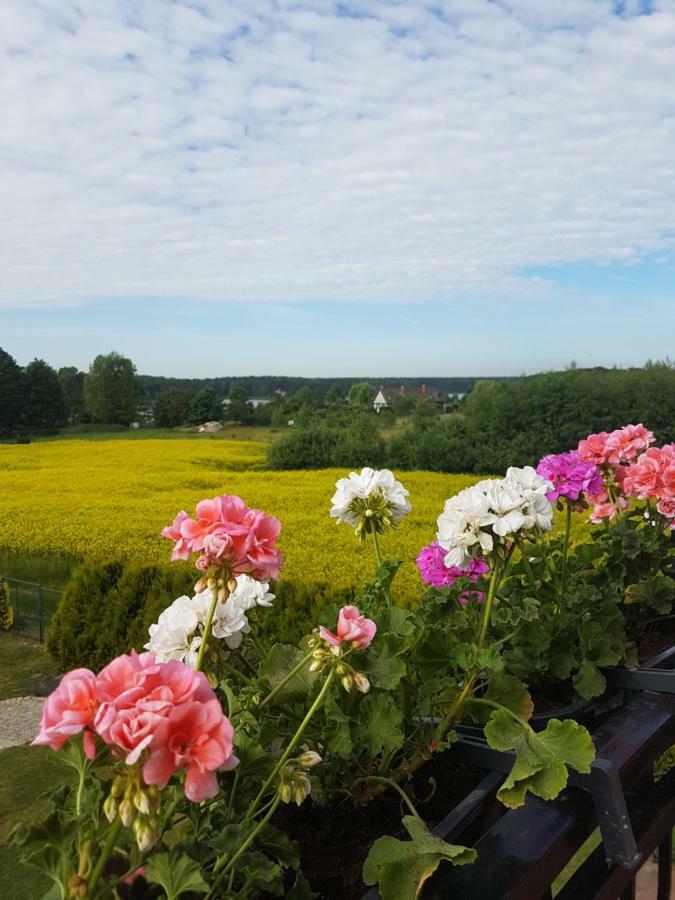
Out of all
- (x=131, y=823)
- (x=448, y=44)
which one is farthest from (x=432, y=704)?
(x=448, y=44)

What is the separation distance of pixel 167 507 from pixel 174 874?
1052cm

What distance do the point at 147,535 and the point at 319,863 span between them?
8266 millimetres

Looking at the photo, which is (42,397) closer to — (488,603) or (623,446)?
(623,446)

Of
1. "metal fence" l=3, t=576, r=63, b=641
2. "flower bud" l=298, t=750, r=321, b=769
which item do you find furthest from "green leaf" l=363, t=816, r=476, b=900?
"metal fence" l=3, t=576, r=63, b=641

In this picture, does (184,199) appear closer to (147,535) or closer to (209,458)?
(209,458)

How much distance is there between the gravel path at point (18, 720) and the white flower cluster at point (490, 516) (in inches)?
190

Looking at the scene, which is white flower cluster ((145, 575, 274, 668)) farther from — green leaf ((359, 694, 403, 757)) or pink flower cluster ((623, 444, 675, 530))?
pink flower cluster ((623, 444, 675, 530))

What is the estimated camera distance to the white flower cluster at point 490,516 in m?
1.15

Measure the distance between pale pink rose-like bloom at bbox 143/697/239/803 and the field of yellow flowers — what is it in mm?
4357

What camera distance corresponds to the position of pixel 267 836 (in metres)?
0.77

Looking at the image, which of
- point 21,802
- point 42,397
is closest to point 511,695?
point 21,802

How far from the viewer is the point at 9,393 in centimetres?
3656

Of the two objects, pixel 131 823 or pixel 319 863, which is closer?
pixel 131 823

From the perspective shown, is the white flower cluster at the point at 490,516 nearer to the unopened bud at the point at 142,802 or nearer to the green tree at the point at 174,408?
the unopened bud at the point at 142,802
